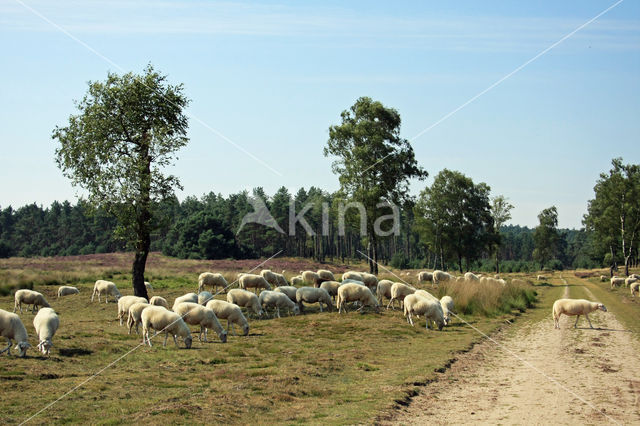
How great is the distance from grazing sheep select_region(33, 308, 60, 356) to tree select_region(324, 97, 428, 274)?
A: 112 feet

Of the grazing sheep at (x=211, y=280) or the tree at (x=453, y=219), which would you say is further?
the tree at (x=453, y=219)

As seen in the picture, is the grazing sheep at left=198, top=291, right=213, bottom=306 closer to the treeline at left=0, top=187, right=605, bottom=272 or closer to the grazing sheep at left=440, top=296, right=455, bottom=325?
the grazing sheep at left=440, top=296, right=455, bottom=325

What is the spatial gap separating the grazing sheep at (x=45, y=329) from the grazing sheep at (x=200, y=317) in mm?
4721

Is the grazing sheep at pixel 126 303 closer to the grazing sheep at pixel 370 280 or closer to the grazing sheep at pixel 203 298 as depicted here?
the grazing sheep at pixel 203 298

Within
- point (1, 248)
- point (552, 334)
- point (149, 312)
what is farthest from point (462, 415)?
point (1, 248)

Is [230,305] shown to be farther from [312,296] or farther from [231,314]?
[312,296]

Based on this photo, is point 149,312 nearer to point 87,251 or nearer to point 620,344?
point 620,344

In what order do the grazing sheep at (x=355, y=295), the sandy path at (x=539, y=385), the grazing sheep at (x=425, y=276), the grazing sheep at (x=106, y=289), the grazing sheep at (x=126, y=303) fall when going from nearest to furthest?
the sandy path at (x=539, y=385)
the grazing sheep at (x=126, y=303)
the grazing sheep at (x=355, y=295)
the grazing sheep at (x=106, y=289)
the grazing sheep at (x=425, y=276)

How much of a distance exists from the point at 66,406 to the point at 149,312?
28.9ft

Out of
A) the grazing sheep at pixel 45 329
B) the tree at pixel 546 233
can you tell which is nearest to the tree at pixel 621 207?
the tree at pixel 546 233

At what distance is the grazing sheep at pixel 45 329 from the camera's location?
52.7 ft

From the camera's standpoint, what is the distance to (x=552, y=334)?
23.5 m

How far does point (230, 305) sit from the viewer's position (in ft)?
75.0

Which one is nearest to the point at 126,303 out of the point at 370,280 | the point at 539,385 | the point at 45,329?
the point at 45,329
